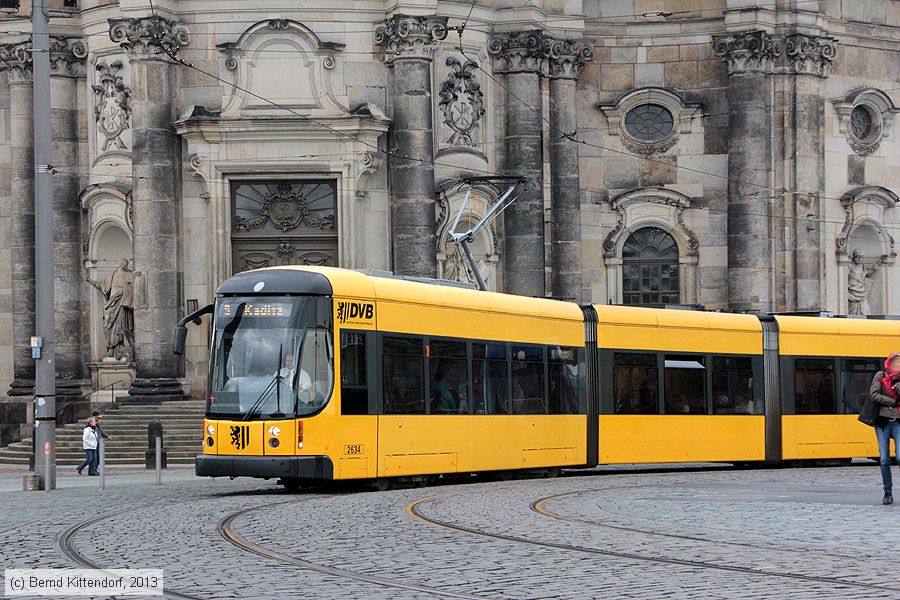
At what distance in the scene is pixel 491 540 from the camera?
1534 centimetres

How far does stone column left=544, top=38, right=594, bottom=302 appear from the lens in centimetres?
4122

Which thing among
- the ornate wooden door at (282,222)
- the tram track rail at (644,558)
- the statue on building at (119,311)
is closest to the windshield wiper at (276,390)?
the tram track rail at (644,558)

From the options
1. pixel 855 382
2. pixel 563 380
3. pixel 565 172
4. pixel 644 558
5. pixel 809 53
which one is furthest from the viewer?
pixel 809 53

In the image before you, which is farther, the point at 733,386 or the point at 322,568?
the point at 733,386

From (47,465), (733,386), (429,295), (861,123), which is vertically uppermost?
(861,123)

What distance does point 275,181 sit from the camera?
39.5m

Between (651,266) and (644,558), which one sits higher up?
(651,266)

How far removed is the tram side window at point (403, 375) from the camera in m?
23.6

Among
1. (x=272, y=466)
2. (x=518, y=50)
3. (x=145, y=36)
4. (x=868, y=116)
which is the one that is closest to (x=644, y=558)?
(x=272, y=466)

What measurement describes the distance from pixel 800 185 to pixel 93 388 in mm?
17733

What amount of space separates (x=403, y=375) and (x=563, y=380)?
4.55 meters

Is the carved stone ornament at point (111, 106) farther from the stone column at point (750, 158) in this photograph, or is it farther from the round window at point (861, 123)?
the round window at point (861, 123)

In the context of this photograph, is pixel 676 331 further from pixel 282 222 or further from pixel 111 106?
pixel 111 106

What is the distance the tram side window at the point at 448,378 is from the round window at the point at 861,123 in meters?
21.9
